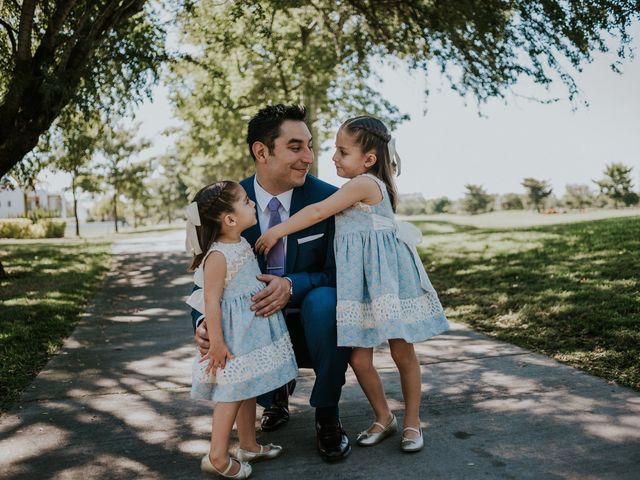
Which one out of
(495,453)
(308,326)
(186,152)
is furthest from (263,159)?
(186,152)

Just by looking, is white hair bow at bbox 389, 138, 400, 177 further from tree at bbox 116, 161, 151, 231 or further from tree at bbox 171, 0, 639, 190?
tree at bbox 116, 161, 151, 231

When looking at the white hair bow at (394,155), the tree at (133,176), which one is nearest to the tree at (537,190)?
the tree at (133,176)

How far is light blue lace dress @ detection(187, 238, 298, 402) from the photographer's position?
9.73ft

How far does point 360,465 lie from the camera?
2.99 m

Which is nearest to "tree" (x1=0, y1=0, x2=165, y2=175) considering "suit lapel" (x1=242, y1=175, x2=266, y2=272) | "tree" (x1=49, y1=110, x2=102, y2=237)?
"tree" (x1=49, y1=110, x2=102, y2=237)

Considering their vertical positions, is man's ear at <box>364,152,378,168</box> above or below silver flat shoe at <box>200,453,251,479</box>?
above

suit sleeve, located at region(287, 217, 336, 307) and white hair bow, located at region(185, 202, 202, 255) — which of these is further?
suit sleeve, located at region(287, 217, 336, 307)

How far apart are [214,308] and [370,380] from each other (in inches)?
36.9

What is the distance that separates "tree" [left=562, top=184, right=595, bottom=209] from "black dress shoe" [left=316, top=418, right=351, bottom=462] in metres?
37.0

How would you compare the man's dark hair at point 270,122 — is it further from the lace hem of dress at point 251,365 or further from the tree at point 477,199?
the tree at point 477,199

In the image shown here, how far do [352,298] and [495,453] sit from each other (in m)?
1.02

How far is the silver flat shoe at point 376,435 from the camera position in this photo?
126 inches

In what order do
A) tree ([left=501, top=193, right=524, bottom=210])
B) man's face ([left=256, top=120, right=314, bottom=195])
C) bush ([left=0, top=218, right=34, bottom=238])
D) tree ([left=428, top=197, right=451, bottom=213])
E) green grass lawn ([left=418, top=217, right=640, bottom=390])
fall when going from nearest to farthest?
man's face ([left=256, top=120, right=314, bottom=195]) → green grass lawn ([left=418, top=217, right=640, bottom=390]) → bush ([left=0, top=218, right=34, bottom=238]) → tree ([left=501, top=193, right=524, bottom=210]) → tree ([left=428, top=197, right=451, bottom=213])

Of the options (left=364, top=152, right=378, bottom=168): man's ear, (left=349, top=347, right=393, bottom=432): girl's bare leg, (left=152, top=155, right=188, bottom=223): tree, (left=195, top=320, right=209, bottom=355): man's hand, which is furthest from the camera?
(left=152, top=155, right=188, bottom=223): tree
